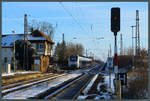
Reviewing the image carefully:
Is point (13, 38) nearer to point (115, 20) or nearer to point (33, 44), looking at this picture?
point (33, 44)

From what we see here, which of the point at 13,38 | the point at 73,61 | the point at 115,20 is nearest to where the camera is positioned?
the point at 115,20

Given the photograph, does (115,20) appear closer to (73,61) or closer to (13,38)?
(73,61)

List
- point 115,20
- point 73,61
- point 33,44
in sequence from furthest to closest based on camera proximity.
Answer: point 33,44 → point 73,61 → point 115,20

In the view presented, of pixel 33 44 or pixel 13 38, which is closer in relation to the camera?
Result: pixel 33 44

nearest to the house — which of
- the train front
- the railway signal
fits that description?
the train front

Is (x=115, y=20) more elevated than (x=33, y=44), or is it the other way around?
(x=33, y=44)

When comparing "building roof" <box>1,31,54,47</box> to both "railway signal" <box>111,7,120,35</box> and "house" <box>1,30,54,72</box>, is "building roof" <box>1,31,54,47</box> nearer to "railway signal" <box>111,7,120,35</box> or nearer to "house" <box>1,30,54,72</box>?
"house" <box>1,30,54,72</box>

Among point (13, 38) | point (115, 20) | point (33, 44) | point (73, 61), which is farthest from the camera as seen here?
point (13, 38)

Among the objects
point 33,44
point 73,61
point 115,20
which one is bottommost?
point 73,61

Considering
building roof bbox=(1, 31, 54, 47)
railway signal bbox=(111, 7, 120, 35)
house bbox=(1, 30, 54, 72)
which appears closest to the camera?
railway signal bbox=(111, 7, 120, 35)

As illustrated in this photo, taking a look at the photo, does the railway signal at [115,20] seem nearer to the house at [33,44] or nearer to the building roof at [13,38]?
the house at [33,44]

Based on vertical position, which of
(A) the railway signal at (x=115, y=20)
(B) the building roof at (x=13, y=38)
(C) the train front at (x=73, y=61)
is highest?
(B) the building roof at (x=13, y=38)

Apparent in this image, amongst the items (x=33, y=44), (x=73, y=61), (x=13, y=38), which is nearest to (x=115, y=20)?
(x=73, y=61)

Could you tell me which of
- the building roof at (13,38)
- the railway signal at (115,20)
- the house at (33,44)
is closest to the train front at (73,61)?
the house at (33,44)
